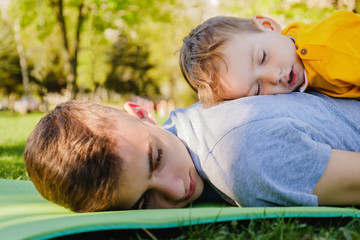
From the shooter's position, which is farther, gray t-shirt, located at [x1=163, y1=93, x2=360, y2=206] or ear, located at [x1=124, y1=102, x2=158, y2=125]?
ear, located at [x1=124, y1=102, x2=158, y2=125]

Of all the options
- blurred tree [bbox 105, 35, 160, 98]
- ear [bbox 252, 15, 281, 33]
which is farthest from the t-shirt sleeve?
blurred tree [bbox 105, 35, 160, 98]

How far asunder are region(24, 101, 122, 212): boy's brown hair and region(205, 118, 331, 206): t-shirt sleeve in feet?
2.00

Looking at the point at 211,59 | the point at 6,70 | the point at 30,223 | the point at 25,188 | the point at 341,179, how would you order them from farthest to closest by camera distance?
the point at 6,70 → the point at 25,188 → the point at 211,59 → the point at 341,179 → the point at 30,223

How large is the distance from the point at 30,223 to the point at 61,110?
696 millimetres

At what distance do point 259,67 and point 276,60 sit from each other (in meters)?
0.13

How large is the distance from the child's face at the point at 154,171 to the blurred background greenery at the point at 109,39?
1.62 metres

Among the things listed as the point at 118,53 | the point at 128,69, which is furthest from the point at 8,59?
the point at 128,69

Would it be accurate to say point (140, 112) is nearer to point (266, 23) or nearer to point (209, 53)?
point (209, 53)

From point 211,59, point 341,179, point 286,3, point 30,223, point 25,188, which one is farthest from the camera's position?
point 286,3

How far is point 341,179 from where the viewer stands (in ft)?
6.07

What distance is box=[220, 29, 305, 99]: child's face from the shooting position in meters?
2.57

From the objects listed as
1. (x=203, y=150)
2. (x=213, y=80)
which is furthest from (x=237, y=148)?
(x=213, y=80)

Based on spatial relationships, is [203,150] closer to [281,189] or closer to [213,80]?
[281,189]

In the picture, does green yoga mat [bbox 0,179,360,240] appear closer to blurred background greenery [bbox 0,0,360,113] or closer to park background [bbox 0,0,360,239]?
park background [bbox 0,0,360,239]
